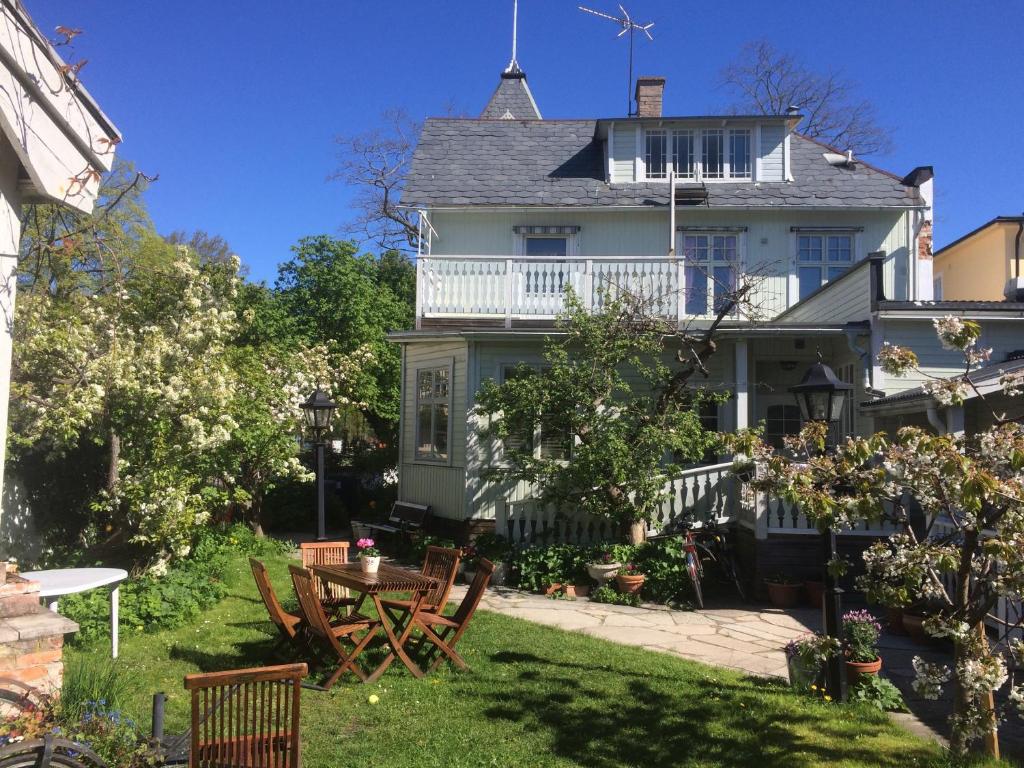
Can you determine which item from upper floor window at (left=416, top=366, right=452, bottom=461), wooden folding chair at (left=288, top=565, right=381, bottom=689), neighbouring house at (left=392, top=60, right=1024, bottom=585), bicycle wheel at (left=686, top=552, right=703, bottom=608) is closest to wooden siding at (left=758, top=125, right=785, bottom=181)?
neighbouring house at (left=392, top=60, right=1024, bottom=585)

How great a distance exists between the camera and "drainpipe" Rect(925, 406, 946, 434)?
8727mm

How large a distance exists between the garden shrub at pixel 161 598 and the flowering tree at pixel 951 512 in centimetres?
571

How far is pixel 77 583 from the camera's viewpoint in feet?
19.7

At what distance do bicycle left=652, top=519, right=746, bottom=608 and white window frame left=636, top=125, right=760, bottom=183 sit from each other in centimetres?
832

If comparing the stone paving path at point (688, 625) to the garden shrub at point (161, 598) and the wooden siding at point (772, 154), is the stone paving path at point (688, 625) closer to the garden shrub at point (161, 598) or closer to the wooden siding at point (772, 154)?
the garden shrub at point (161, 598)

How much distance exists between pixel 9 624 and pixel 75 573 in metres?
2.37

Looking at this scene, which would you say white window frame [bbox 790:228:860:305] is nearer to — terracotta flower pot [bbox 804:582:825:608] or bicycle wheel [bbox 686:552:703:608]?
terracotta flower pot [bbox 804:582:825:608]

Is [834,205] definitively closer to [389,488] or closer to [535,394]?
[535,394]

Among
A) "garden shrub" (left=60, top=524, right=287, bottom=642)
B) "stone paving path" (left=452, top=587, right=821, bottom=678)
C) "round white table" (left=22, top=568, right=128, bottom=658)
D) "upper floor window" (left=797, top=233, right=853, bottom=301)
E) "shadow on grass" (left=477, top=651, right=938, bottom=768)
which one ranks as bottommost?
"stone paving path" (left=452, top=587, right=821, bottom=678)

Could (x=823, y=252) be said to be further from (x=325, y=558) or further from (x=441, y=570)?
(x=325, y=558)

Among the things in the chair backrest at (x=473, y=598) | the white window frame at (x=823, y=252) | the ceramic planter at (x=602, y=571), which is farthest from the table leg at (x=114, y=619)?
the white window frame at (x=823, y=252)

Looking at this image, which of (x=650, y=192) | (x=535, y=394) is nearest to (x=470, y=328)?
(x=535, y=394)

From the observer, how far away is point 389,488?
18375 millimetres

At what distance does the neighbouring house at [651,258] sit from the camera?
12.2 m
